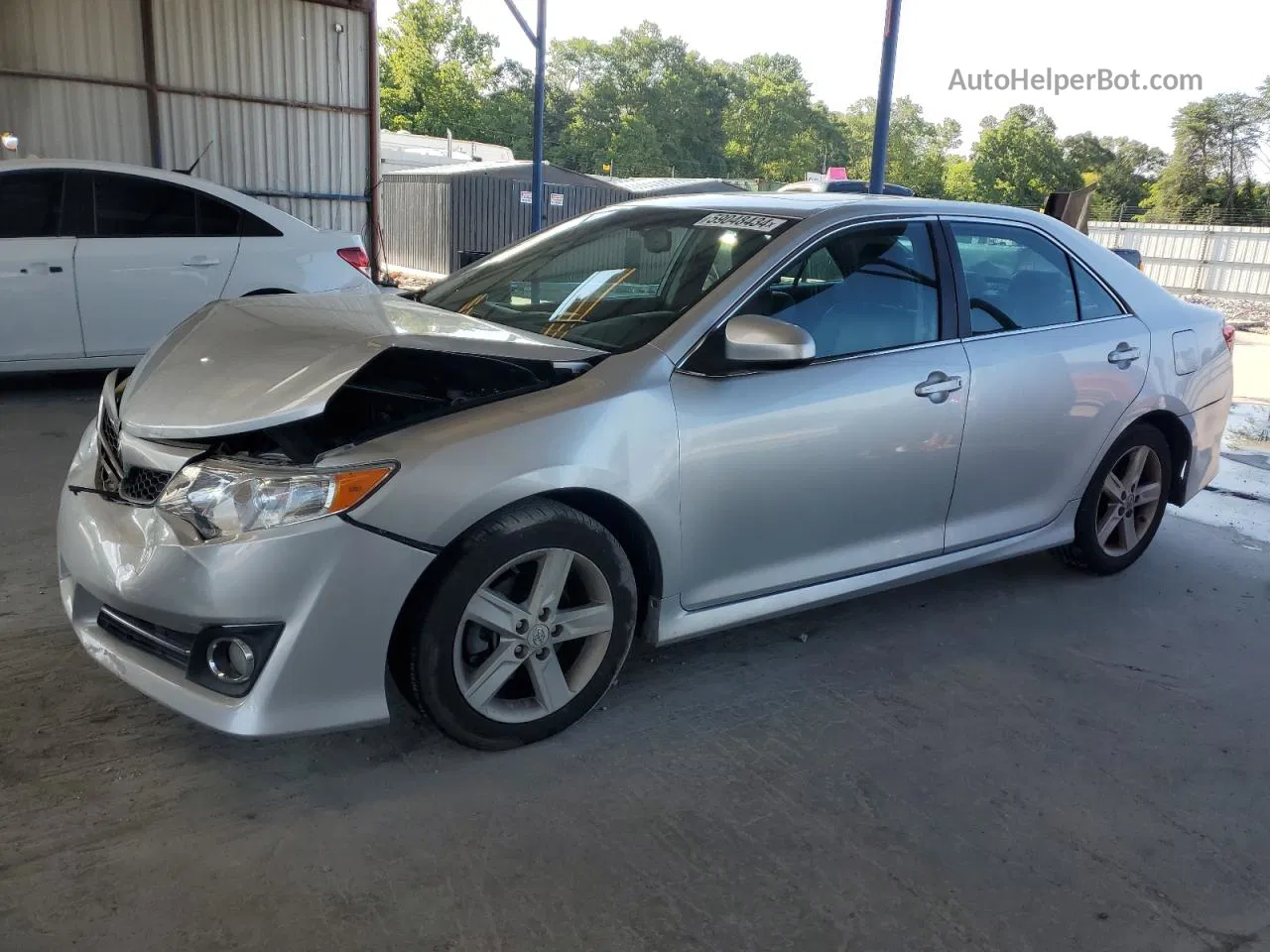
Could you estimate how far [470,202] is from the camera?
20.5m

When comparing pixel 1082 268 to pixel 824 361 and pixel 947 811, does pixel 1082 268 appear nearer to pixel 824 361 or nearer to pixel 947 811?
pixel 824 361

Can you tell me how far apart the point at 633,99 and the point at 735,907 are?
277 feet

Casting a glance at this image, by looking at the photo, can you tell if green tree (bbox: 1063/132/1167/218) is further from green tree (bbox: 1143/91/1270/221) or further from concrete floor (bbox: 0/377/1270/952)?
concrete floor (bbox: 0/377/1270/952)

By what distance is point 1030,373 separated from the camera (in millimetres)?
3617

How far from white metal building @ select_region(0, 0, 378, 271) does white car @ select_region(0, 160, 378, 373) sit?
5176mm

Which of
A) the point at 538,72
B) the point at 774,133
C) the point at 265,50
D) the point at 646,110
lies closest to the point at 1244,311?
the point at 538,72

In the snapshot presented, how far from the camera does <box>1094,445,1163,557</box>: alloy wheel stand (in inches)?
165

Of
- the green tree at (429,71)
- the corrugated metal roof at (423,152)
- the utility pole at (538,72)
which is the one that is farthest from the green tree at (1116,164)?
the utility pole at (538,72)

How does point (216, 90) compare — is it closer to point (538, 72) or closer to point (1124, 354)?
point (538, 72)

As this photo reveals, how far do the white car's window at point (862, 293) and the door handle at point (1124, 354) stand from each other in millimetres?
940

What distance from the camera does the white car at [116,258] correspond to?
20.4 feet

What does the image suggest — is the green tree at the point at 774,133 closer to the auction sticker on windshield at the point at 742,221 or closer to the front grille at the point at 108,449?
the auction sticker on windshield at the point at 742,221

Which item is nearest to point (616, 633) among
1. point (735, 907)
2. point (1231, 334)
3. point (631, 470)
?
point (631, 470)

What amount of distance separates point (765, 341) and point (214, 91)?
10907 millimetres
